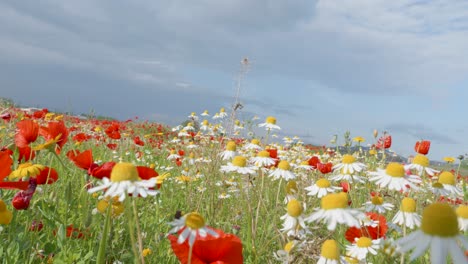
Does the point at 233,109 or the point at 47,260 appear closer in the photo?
the point at 47,260

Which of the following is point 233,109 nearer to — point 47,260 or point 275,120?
point 275,120

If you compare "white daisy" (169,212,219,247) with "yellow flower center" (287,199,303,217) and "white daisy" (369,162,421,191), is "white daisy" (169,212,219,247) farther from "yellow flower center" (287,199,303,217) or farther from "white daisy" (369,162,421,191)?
"white daisy" (369,162,421,191)

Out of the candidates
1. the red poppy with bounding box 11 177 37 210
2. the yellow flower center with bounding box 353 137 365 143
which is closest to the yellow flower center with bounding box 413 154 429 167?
the red poppy with bounding box 11 177 37 210

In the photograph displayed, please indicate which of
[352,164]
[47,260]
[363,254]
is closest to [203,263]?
[363,254]

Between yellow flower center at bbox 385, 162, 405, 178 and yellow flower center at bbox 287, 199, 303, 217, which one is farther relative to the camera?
yellow flower center at bbox 385, 162, 405, 178

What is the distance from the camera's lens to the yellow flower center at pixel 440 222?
1032 mm

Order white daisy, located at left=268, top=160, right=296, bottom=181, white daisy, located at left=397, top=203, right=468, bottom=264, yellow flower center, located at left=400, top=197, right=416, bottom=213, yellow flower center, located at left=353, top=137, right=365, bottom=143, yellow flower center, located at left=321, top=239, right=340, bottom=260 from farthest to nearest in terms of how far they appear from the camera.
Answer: yellow flower center, located at left=353, top=137, right=365, bottom=143, white daisy, located at left=268, top=160, right=296, bottom=181, yellow flower center, located at left=400, top=197, right=416, bottom=213, yellow flower center, located at left=321, top=239, right=340, bottom=260, white daisy, located at left=397, top=203, right=468, bottom=264

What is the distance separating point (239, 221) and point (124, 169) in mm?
2500

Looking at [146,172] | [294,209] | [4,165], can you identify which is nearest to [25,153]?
[4,165]

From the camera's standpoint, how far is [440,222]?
1.04 metres

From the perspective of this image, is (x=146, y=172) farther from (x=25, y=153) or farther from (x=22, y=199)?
(x=25, y=153)

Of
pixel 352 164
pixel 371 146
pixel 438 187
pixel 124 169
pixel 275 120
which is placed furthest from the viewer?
pixel 371 146

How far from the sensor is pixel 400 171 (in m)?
1.97

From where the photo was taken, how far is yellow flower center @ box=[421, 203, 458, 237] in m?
1.03
